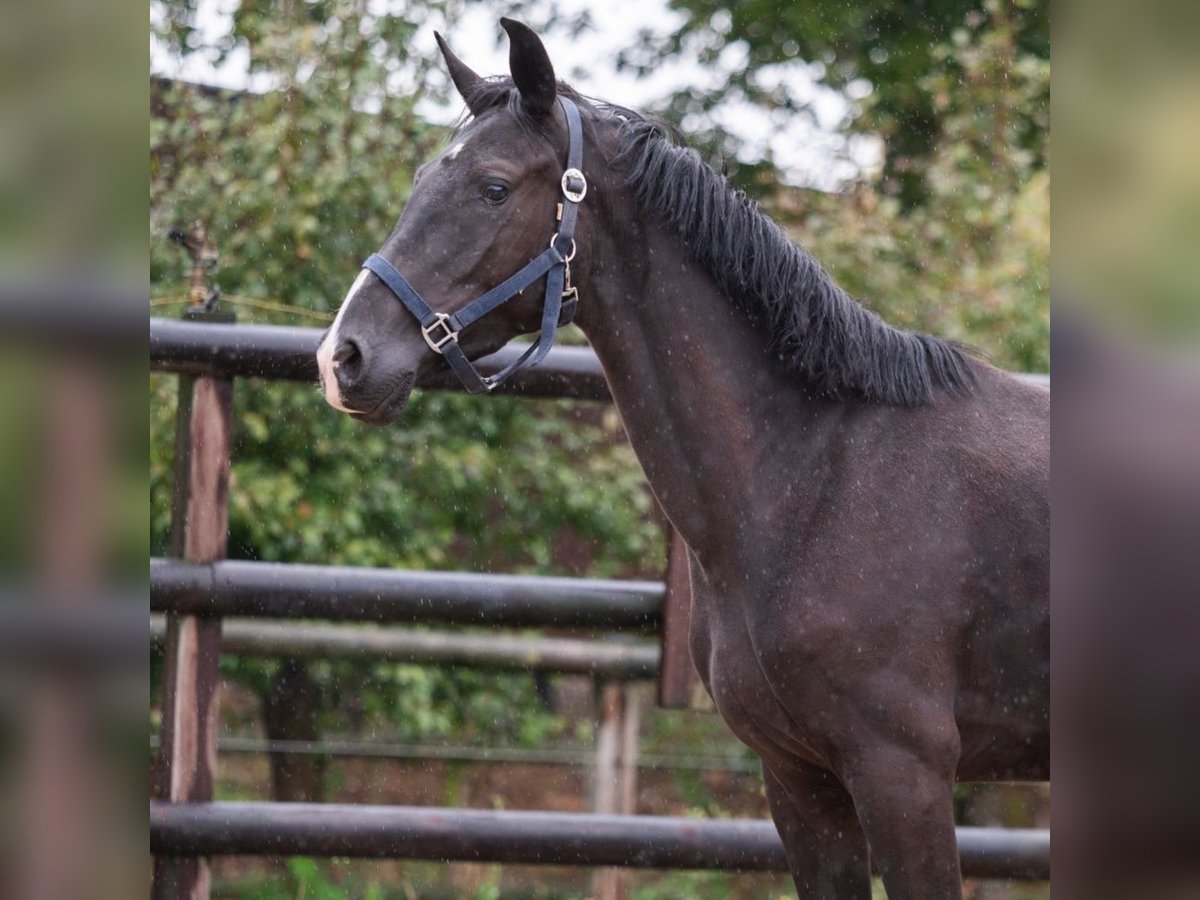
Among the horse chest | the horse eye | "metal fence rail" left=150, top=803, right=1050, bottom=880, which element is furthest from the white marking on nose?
"metal fence rail" left=150, top=803, right=1050, bottom=880

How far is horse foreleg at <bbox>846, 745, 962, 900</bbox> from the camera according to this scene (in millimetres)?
2219

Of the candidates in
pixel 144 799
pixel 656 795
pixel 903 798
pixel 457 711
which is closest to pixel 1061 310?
pixel 144 799

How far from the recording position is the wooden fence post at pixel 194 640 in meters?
3.16

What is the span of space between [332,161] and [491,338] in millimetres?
3195

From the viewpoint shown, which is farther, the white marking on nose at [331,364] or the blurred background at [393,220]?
the blurred background at [393,220]

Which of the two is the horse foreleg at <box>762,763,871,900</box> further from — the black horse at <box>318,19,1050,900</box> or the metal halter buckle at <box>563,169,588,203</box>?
the metal halter buckle at <box>563,169,588,203</box>

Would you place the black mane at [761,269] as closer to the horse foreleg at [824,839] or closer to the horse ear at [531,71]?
the horse ear at [531,71]

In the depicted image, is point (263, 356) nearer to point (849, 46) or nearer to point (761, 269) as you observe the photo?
point (761, 269)

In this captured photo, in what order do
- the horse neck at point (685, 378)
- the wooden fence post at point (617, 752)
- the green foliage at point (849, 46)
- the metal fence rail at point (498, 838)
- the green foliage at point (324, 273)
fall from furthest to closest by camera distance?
1. the green foliage at point (849, 46)
2. the green foliage at point (324, 273)
3. the wooden fence post at point (617, 752)
4. the metal fence rail at point (498, 838)
5. the horse neck at point (685, 378)

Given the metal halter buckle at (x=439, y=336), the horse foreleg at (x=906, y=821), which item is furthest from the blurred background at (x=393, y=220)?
the horse foreleg at (x=906, y=821)

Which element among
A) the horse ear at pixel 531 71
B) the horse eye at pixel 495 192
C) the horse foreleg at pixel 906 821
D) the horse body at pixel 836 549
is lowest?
the horse foreleg at pixel 906 821

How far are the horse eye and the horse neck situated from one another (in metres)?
0.21

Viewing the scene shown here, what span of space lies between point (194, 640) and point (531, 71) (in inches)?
67.3

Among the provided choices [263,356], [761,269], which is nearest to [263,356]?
[263,356]
